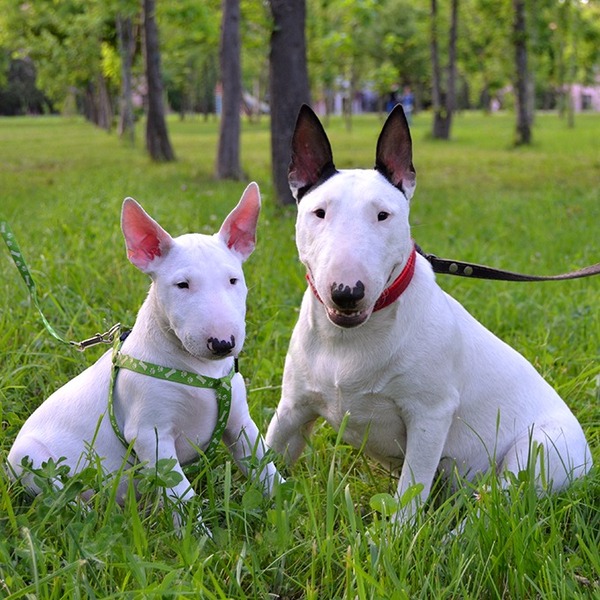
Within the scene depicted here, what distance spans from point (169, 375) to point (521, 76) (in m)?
19.9

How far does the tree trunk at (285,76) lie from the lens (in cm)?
894

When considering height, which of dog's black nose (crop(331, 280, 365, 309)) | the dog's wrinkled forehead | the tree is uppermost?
the tree

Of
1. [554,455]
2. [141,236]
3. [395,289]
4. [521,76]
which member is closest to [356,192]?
[395,289]

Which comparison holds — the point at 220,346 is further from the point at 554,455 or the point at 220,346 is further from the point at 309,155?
the point at 554,455

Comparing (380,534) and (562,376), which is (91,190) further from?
(380,534)

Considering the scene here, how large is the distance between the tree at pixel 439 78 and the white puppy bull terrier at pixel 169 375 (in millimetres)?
22269

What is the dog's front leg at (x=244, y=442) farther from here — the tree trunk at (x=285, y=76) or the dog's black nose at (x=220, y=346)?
the tree trunk at (x=285, y=76)

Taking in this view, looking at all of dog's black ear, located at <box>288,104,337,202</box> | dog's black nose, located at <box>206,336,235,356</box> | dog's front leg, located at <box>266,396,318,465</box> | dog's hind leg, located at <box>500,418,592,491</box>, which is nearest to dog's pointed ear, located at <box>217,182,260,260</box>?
dog's black ear, located at <box>288,104,337,202</box>

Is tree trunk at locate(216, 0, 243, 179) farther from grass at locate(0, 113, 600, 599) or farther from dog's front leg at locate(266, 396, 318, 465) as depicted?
dog's front leg at locate(266, 396, 318, 465)

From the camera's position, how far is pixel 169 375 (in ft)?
8.21

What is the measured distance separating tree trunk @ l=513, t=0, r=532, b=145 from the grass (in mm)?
12170

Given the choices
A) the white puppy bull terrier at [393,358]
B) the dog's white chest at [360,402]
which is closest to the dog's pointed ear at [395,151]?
the white puppy bull terrier at [393,358]

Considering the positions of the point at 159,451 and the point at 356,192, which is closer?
the point at 356,192

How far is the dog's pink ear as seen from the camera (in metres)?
2.46
